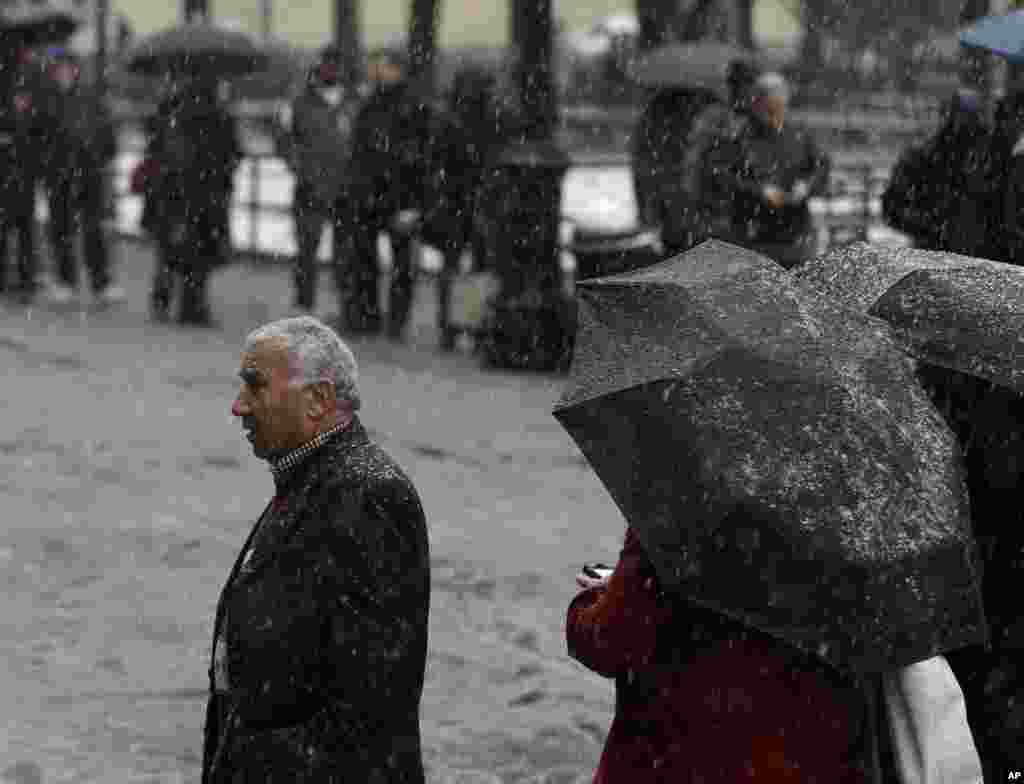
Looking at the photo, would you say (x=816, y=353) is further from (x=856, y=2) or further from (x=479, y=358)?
(x=856, y=2)

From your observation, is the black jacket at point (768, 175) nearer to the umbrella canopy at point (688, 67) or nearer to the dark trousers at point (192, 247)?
the umbrella canopy at point (688, 67)

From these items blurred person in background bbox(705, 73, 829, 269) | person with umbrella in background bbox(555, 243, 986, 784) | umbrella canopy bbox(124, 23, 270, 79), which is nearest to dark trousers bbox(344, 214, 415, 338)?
umbrella canopy bbox(124, 23, 270, 79)

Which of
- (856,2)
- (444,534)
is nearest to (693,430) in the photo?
(444,534)

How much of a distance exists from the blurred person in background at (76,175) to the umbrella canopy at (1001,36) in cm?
1108

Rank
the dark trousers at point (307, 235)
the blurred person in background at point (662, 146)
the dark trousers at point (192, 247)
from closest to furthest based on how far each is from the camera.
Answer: the blurred person in background at point (662, 146) → the dark trousers at point (307, 235) → the dark trousers at point (192, 247)

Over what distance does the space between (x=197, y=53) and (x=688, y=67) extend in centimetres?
513

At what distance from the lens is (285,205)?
76.7 ft

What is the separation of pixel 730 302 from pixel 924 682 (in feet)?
2.12

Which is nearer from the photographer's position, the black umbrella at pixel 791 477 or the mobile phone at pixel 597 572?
the black umbrella at pixel 791 477

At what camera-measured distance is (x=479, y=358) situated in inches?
608

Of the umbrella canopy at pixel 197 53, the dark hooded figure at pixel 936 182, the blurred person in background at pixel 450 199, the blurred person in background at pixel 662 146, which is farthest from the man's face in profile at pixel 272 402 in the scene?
the umbrella canopy at pixel 197 53

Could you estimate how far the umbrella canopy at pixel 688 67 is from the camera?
50.5 ft

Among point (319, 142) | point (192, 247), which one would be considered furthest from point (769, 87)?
point (192, 247)

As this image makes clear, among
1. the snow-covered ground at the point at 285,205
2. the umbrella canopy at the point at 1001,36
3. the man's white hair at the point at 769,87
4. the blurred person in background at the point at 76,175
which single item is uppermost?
the umbrella canopy at the point at 1001,36
